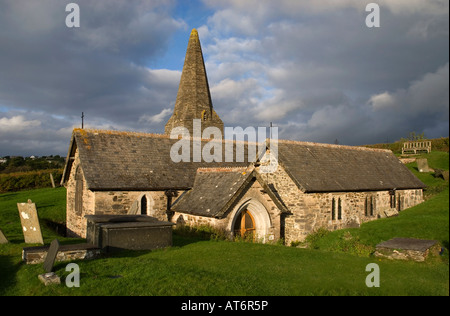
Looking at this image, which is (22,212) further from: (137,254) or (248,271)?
(248,271)

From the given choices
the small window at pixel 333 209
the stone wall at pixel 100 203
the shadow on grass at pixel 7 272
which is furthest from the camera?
the small window at pixel 333 209

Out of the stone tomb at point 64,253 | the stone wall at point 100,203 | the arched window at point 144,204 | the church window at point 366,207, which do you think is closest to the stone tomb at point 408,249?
the church window at point 366,207

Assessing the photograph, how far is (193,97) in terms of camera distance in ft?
88.0

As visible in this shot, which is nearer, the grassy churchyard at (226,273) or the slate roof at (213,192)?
the grassy churchyard at (226,273)

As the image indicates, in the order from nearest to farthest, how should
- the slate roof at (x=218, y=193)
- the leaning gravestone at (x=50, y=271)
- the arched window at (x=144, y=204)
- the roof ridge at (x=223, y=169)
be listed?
the leaning gravestone at (x=50, y=271) < the slate roof at (x=218, y=193) < the roof ridge at (x=223, y=169) < the arched window at (x=144, y=204)

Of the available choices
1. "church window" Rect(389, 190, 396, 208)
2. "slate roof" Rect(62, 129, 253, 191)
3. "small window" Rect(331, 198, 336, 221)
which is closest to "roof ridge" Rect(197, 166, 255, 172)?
"slate roof" Rect(62, 129, 253, 191)

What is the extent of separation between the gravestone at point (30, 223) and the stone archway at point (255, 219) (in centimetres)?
857

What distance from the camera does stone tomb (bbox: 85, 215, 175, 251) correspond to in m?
11.2

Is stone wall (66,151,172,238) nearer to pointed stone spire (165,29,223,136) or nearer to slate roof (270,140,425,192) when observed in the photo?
slate roof (270,140,425,192)

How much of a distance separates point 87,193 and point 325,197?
13.9 meters

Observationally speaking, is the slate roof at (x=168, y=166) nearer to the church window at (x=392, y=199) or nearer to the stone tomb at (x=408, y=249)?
the church window at (x=392, y=199)

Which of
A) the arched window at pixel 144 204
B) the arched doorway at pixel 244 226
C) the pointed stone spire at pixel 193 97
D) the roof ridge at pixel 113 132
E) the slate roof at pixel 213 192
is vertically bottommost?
the arched doorway at pixel 244 226

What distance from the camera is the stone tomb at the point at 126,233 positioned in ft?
36.7

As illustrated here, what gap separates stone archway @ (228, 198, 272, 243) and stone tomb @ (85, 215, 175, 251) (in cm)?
499
